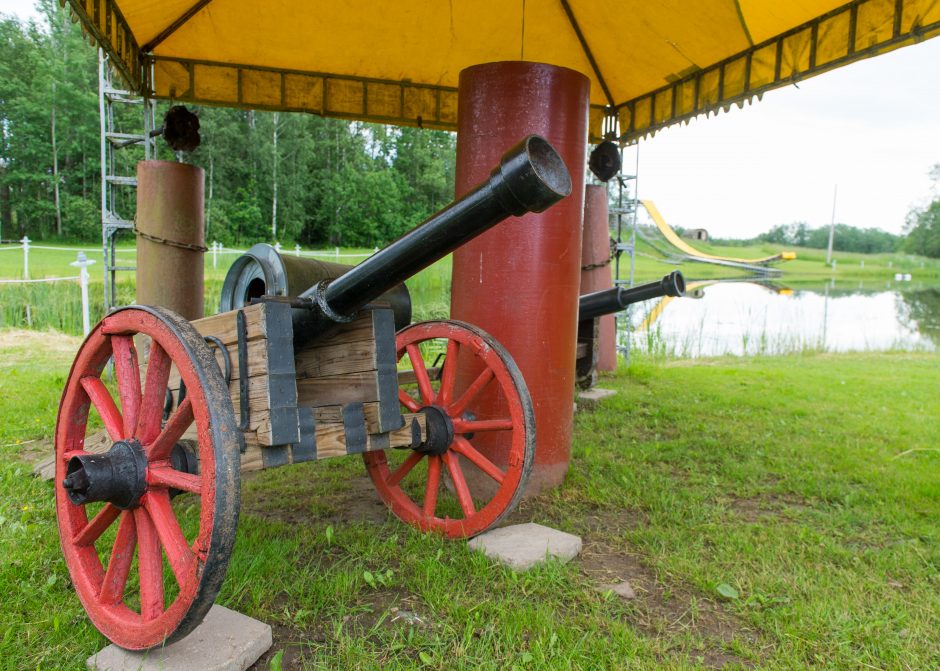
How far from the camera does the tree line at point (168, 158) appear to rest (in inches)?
1257

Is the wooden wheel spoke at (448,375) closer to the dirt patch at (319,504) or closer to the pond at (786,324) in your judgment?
the dirt patch at (319,504)

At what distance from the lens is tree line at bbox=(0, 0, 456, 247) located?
1257 inches

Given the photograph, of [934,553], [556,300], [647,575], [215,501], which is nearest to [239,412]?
[215,501]

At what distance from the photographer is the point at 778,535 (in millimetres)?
3285

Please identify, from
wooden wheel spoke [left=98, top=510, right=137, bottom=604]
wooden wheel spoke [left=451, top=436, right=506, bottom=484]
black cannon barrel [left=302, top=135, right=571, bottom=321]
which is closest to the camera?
black cannon barrel [left=302, top=135, right=571, bottom=321]

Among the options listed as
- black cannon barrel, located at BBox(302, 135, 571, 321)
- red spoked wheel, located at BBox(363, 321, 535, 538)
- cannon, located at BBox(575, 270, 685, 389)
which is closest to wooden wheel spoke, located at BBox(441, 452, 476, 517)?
red spoked wheel, located at BBox(363, 321, 535, 538)

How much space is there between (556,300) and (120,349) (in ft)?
7.44

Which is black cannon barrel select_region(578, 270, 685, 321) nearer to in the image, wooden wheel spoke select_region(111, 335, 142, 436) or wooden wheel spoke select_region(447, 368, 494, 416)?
wooden wheel spoke select_region(447, 368, 494, 416)

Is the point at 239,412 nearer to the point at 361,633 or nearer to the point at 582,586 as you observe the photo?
the point at 361,633

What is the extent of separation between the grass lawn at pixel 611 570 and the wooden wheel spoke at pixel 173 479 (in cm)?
58

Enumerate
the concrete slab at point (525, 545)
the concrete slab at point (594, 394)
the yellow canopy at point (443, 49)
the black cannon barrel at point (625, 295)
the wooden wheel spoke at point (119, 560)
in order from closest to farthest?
the wooden wheel spoke at point (119, 560), the concrete slab at point (525, 545), the yellow canopy at point (443, 49), the black cannon barrel at point (625, 295), the concrete slab at point (594, 394)

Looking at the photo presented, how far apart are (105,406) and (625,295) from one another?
4.59 m

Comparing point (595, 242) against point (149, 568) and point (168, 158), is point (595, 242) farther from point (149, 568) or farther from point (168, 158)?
point (168, 158)

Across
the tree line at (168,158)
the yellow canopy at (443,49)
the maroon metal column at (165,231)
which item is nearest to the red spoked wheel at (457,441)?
the yellow canopy at (443,49)
